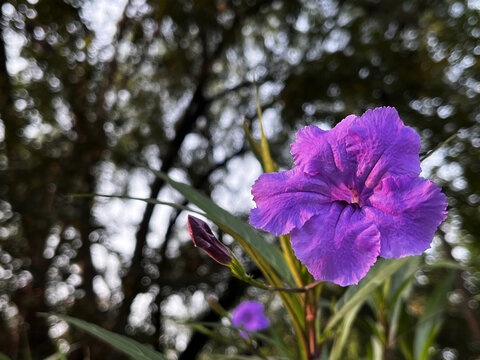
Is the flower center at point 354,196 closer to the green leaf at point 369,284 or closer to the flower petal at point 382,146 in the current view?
the flower petal at point 382,146

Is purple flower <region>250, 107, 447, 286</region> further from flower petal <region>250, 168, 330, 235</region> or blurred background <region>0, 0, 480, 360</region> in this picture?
blurred background <region>0, 0, 480, 360</region>

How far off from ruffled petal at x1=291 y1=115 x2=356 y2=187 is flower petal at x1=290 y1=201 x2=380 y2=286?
2.5 inches

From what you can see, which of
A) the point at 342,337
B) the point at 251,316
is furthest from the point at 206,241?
the point at 251,316

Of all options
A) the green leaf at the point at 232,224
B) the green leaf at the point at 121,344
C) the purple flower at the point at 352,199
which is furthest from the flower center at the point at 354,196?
the green leaf at the point at 121,344

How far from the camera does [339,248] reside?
1.54 ft

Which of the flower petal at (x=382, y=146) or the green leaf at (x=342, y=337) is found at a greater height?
the flower petal at (x=382, y=146)

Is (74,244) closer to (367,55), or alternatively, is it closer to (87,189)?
(87,189)

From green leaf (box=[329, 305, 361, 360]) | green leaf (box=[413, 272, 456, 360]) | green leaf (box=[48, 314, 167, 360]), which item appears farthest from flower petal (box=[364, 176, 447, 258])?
green leaf (box=[413, 272, 456, 360])

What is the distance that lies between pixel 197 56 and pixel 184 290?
277 cm

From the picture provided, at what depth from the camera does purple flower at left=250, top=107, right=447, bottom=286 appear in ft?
1.51

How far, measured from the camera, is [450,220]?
3494 millimetres

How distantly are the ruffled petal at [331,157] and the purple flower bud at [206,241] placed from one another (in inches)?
5.9

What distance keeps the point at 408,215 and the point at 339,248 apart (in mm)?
81

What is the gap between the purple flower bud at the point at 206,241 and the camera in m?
0.56
